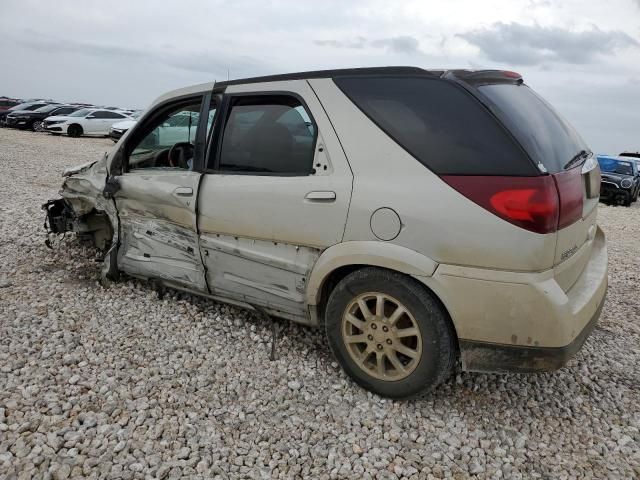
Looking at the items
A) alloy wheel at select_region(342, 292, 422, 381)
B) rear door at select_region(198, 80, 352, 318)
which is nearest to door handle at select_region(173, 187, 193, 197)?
rear door at select_region(198, 80, 352, 318)

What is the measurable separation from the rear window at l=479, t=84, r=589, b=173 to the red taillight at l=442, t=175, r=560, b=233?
13 centimetres

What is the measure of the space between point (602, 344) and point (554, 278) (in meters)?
1.72

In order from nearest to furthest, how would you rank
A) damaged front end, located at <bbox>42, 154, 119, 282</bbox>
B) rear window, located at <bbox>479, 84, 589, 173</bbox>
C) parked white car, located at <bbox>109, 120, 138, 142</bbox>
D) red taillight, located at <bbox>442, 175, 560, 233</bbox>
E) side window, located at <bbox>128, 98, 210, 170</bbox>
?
red taillight, located at <bbox>442, 175, 560, 233</bbox>, rear window, located at <bbox>479, 84, 589, 173</bbox>, side window, located at <bbox>128, 98, 210, 170</bbox>, damaged front end, located at <bbox>42, 154, 119, 282</bbox>, parked white car, located at <bbox>109, 120, 138, 142</bbox>

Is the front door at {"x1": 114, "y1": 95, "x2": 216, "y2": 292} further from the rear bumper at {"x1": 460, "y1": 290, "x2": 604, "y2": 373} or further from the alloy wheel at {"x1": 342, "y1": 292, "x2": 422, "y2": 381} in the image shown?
the rear bumper at {"x1": 460, "y1": 290, "x2": 604, "y2": 373}

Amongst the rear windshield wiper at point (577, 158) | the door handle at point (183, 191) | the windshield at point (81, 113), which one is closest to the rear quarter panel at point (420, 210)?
the rear windshield wiper at point (577, 158)

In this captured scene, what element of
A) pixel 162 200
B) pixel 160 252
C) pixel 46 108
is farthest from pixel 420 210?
pixel 46 108

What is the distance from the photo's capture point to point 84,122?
2225cm

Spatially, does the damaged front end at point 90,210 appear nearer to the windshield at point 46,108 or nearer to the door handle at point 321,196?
the door handle at point 321,196

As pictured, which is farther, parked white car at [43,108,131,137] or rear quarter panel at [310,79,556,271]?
parked white car at [43,108,131,137]

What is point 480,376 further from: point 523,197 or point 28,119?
point 28,119

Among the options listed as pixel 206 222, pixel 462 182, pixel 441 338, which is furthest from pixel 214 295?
pixel 462 182

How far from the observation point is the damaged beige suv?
2.28 m

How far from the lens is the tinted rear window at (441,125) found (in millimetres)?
2289

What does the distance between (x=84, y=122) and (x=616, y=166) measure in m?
21.4
